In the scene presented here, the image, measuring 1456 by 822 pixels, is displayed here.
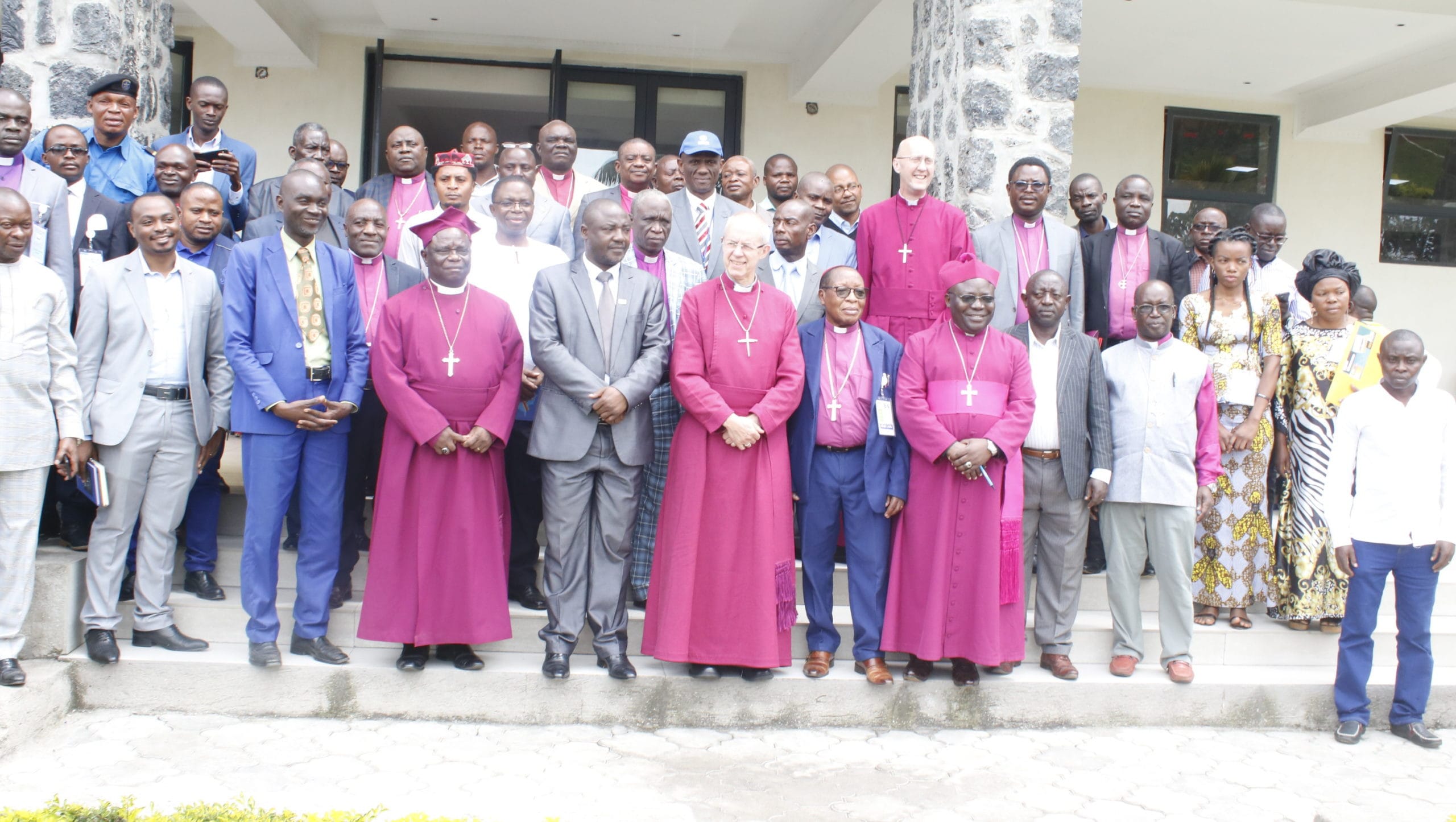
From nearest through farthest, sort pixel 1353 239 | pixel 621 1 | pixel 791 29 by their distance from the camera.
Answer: pixel 621 1, pixel 791 29, pixel 1353 239

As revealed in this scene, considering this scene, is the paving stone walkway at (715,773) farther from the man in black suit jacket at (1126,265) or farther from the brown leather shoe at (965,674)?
the man in black suit jacket at (1126,265)

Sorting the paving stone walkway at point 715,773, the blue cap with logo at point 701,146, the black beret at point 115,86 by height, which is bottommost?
the paving stone walkway at point 715,773

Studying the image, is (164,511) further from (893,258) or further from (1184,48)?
(1184,48)

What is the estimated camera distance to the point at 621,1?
346 inches

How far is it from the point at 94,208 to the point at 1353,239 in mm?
11379

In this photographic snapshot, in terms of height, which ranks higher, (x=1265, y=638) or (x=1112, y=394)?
(x=1112, y=394)

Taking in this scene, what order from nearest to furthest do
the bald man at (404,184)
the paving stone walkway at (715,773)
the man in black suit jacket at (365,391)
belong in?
the paving stone walkway at (715,773)
the man in black suit jacket at (365,391)
the bald man at (404,184)

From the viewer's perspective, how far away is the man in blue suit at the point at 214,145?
6020 mm

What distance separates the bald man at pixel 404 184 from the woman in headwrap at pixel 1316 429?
4832mm

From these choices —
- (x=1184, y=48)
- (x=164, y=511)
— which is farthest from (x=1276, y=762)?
(x=1184, y=48)

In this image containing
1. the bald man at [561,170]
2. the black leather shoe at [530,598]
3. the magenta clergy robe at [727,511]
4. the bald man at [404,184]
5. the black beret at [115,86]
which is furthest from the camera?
the bald man at [561,170]

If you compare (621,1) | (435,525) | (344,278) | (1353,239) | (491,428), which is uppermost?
(621,1)


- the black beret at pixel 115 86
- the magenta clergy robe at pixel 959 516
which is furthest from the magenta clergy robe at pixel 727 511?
the black beret at pixel 115 86

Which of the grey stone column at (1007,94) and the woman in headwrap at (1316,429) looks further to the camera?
the grey stone column at (1007,94)
